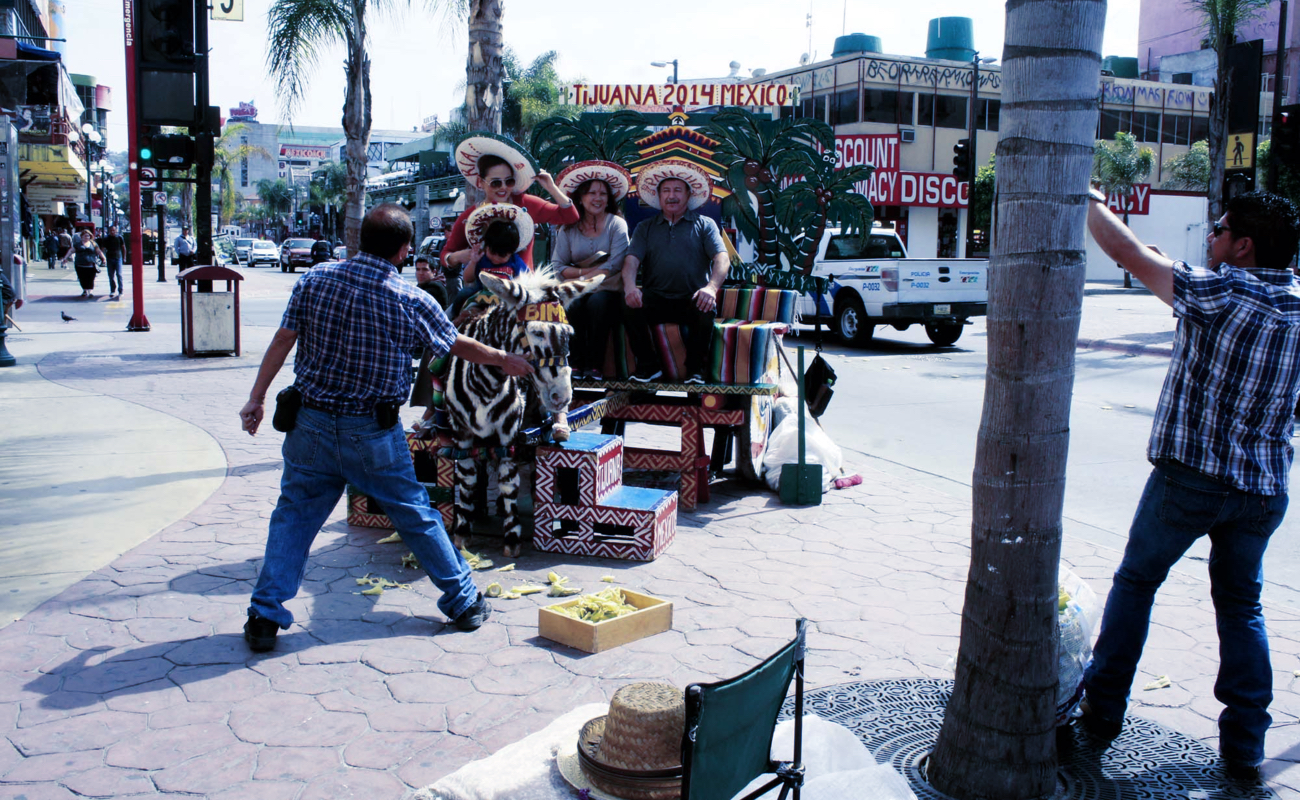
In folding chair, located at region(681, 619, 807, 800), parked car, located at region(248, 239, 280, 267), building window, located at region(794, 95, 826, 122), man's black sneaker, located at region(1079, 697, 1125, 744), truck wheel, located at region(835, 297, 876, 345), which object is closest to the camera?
folding chair, located at region(681, 619, 807, 800)

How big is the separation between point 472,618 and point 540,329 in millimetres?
1740

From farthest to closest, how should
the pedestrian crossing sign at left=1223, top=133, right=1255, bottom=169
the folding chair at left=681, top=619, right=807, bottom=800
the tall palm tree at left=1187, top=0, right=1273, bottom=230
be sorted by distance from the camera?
the tall palm tree at left=1187, top=0, right=1273, bottom=230 < the pedestrian crossing sign at left=1223, top=133, right=1255, bottom=169 < the folding chair at left=681, top=619, right=807, bottom=800

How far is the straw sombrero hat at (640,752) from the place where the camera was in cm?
291

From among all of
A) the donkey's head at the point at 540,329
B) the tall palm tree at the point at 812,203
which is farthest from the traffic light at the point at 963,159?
the donkey's head at the point at 540,329

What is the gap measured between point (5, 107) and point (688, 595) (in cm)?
1655

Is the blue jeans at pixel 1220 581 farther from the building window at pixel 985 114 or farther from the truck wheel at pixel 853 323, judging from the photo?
the building window at pixel 985 114

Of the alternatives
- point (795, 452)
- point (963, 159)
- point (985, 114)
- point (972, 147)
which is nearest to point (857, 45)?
point (985, 114)

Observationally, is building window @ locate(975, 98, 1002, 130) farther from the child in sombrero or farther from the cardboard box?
the cardboard box

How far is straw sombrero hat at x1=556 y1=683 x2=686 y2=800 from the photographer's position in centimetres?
291

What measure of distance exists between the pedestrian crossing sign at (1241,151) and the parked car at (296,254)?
124 feet

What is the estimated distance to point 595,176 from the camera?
8109 millimetres

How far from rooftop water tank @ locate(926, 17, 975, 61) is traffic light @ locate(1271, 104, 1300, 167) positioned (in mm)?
32415

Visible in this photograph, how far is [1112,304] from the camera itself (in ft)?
94.6

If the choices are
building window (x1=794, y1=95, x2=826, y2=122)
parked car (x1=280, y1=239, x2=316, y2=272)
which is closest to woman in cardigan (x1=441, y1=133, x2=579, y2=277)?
building window (x1=794, y1=95, x2=826, y2=122)
